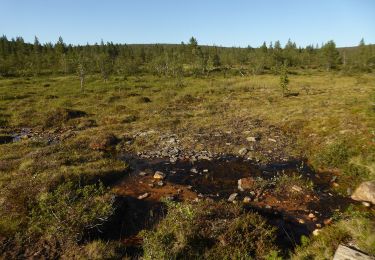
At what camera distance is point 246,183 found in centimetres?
1230

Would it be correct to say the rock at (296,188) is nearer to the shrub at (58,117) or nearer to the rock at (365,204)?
the rock at (365,204)

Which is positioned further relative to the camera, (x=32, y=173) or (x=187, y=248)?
(x=32, y=173)

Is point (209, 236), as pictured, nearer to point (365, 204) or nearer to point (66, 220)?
point (66, 220)

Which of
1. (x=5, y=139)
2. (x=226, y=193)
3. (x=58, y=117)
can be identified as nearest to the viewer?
(x=226, y=193)

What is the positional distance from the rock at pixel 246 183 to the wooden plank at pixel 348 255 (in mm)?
5651

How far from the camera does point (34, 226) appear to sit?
7.76 m

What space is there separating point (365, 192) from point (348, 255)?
597 centimetres

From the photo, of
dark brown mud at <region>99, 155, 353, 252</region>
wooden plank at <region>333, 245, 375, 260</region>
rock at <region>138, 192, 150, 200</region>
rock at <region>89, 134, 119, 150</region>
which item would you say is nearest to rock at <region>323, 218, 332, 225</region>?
dark brown mud at <region>99, 155, 353, 252</region>

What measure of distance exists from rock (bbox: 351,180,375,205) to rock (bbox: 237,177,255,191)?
394cm

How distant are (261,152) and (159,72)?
2623 inches

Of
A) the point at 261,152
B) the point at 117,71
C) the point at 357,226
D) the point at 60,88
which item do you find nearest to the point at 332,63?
the point at 117,71

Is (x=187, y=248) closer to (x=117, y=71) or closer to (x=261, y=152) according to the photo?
(x=261, y=152)

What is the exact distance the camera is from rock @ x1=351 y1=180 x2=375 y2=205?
1076cm

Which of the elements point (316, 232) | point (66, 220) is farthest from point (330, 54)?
point (66, 220)
